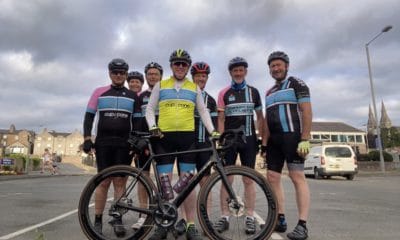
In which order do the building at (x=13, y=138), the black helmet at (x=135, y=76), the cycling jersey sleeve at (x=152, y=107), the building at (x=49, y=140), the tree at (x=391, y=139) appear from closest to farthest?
the cycling jersey sleeve at (x=152, y=107) → the black helmet at (x=135, y=76) → the tree at (x=391, y=139) → the building at (x=13, y=138) → the building at (x=49, y=140)

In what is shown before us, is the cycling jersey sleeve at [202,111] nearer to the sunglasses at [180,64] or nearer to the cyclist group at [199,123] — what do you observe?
the cyclist group at [199,123]

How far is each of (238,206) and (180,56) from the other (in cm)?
190

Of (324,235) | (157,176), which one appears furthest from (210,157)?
(324,235)

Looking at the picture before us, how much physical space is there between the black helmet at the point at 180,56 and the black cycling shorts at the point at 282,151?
152cm

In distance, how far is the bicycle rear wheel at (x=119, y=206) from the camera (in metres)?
3.94

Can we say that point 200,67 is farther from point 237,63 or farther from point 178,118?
point 178,118

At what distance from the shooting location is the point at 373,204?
27.2ft

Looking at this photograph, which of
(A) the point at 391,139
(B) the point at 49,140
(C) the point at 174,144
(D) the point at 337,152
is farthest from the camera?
(B) the point at 49,140

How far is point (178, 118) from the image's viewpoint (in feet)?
14.7

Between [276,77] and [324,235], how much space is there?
2116 millimetres

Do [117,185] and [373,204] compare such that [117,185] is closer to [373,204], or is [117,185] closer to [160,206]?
[160,206]

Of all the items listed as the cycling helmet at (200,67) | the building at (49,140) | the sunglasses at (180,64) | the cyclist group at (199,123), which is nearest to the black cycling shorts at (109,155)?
the cyclist group at (199,123)

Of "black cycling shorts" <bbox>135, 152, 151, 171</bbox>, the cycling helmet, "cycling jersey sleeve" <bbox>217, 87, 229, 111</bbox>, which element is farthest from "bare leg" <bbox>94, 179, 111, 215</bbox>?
the cycling helmet

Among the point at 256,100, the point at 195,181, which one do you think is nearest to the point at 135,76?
the point at 256,100
